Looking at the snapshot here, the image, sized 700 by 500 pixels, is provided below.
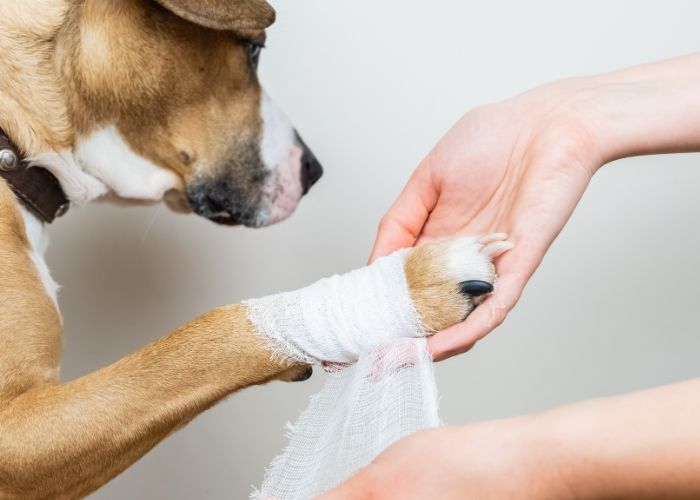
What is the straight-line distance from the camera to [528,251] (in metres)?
1.07

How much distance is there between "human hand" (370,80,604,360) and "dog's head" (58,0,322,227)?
31 centimetres

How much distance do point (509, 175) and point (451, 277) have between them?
272 mm

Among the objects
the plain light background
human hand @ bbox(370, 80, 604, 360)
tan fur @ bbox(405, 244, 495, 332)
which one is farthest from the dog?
the plain light background

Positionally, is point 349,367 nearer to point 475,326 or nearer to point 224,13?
point 475,326

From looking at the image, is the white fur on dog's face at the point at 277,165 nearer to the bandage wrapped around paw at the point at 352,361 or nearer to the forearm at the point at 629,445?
the bandage wrapped around paw at the point at 352,361

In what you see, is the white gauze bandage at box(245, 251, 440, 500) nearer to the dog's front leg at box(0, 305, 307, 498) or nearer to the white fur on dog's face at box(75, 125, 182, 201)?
the dog's front leg at box(0, 305, 307, 498)

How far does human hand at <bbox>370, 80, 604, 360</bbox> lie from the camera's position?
111 cm

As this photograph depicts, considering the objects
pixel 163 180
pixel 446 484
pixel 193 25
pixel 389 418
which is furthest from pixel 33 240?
pixel 446 484

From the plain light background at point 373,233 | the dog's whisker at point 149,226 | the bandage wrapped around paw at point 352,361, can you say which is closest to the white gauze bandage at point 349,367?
the bandage wrapped around paw at point 352,361

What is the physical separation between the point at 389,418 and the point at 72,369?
50.2 inches

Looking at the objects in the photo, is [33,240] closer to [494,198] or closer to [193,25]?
[193,25]

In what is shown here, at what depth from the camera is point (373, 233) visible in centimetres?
178

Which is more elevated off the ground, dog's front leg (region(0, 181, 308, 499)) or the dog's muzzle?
the dog's muzzle

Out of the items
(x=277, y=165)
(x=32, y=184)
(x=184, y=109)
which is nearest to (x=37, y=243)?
(x=32, y=184)
